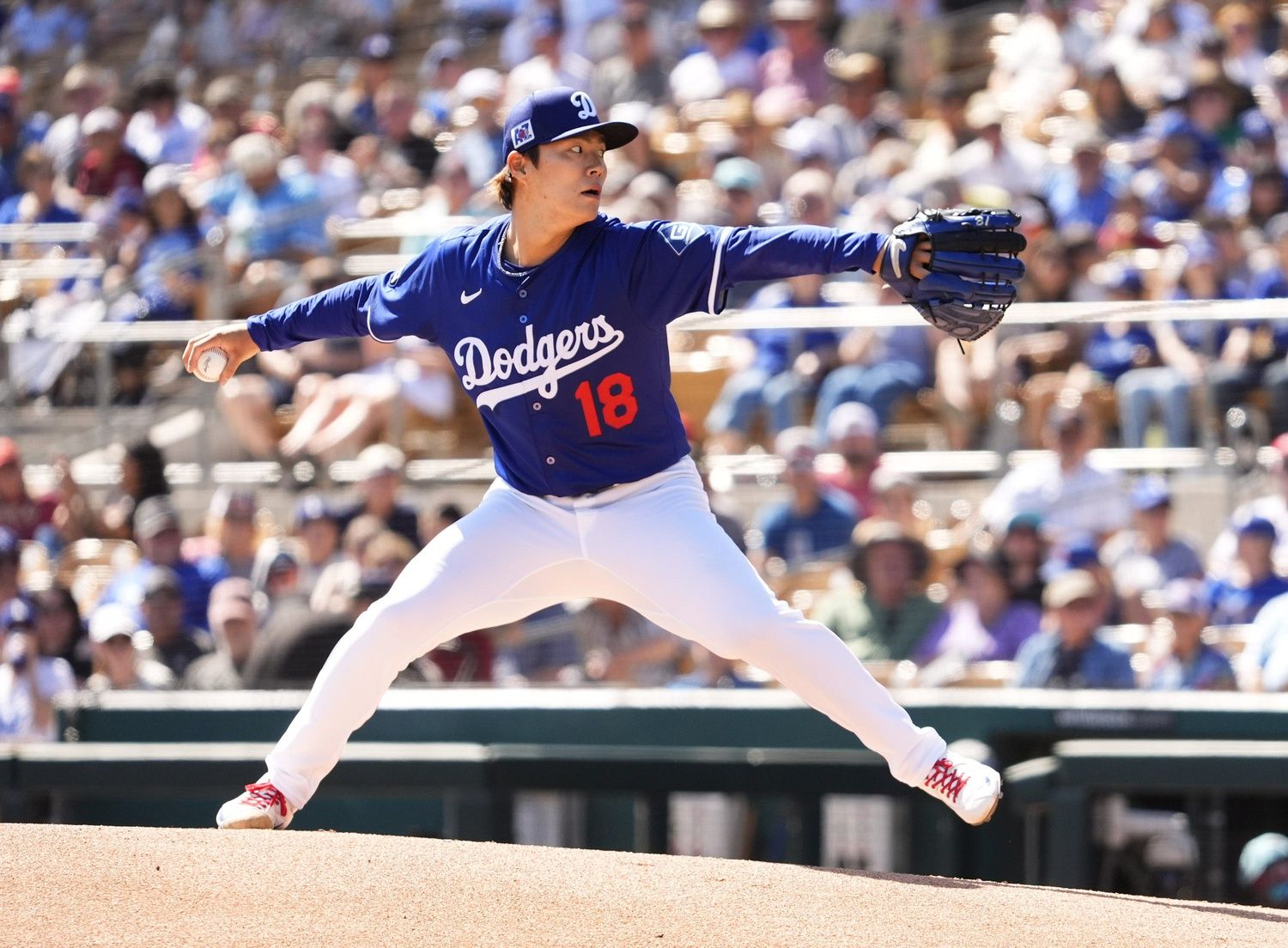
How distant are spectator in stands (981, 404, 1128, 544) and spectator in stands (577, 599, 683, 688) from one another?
1364 mm

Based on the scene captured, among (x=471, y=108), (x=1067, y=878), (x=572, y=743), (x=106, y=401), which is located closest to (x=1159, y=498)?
(x=1067, y=878)

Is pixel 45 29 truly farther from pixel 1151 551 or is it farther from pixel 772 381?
pixel 1151 551

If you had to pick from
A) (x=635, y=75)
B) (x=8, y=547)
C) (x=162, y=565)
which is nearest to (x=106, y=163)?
(x=635, y=75)

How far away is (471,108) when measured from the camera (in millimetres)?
11219

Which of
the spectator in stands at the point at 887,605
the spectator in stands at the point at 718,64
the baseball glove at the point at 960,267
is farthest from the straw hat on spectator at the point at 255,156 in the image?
the baseball glove at the point at 960,267

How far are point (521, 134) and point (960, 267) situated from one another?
1.10m

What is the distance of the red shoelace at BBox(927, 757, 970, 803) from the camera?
14.6 feet

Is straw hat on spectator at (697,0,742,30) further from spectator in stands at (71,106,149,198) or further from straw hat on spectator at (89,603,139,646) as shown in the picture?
straw hat on spectator at (89,603,139,646)

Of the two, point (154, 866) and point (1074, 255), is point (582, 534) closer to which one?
point (154, 866)

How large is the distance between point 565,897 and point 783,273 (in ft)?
4.73

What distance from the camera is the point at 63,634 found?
7922 millimetres

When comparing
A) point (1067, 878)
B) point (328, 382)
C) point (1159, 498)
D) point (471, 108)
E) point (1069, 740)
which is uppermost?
point (471, 108)

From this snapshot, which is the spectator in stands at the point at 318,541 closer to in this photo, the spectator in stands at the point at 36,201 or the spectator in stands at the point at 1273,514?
the spectator in stands at the point at 1273,514

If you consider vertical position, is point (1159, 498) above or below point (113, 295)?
below
